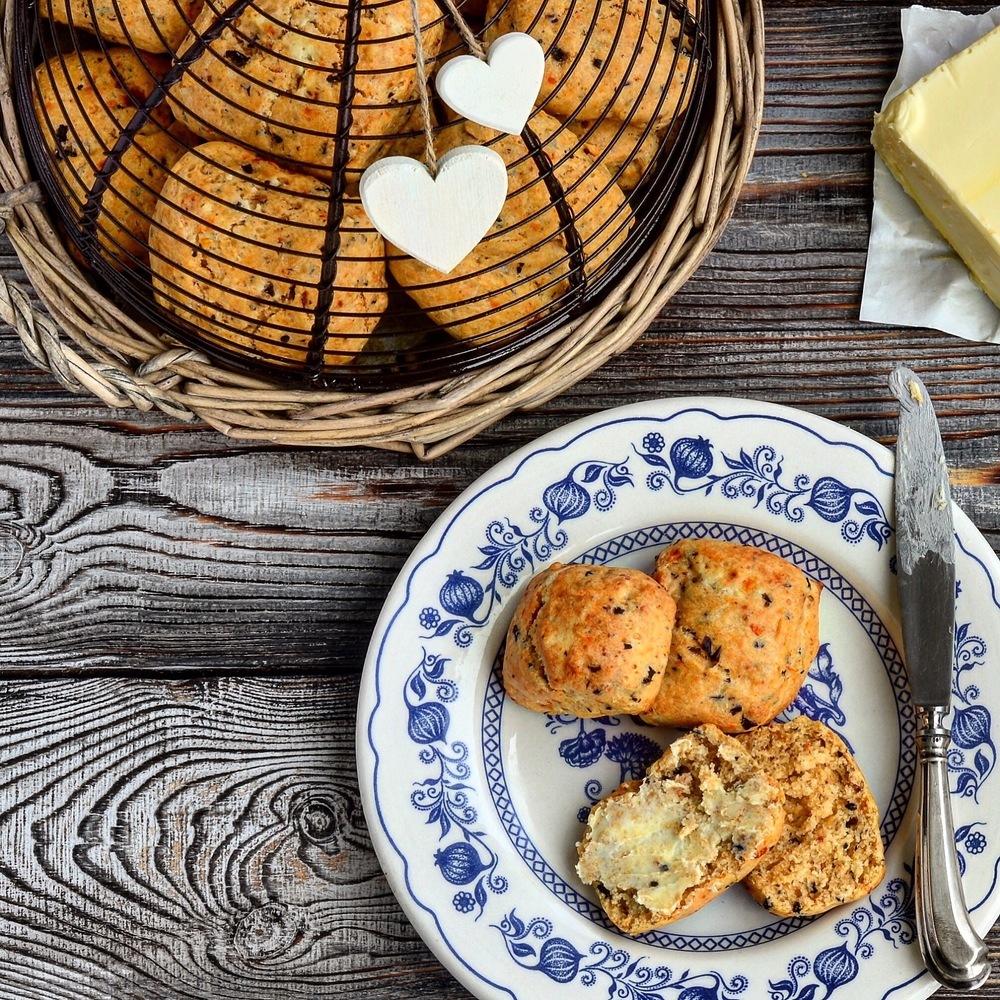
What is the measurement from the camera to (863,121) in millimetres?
1479

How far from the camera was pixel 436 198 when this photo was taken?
38.3 inches

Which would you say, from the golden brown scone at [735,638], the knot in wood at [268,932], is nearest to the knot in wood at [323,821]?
the knot in wood at [268,932]

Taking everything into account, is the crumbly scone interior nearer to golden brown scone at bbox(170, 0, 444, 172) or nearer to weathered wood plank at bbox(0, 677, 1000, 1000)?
weathered wood plank at bbox(0, 677, 1000, 1000)

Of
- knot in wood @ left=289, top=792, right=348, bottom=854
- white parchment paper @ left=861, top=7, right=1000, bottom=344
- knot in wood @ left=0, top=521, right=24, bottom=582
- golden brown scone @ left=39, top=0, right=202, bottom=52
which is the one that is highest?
golden brown scone @ left=39, top=0, right=202, bottom=52

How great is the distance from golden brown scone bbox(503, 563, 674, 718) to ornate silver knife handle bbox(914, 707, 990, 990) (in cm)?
37

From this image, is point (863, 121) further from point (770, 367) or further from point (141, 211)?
point (141, 211)

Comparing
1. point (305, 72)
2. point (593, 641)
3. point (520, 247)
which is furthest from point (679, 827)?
point (305, 72)

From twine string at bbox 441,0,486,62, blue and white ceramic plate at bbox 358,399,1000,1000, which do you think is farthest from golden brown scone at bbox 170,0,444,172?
blue and white ceramic plate at bbox 358,399,1000,1000

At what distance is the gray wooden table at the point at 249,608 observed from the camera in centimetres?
141

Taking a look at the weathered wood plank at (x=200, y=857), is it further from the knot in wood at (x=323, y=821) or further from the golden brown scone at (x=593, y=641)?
the golden brown scone at (x=593, y=641)

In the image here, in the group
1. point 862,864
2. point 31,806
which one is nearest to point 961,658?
point 862,864

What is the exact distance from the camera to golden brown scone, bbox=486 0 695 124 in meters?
1.13

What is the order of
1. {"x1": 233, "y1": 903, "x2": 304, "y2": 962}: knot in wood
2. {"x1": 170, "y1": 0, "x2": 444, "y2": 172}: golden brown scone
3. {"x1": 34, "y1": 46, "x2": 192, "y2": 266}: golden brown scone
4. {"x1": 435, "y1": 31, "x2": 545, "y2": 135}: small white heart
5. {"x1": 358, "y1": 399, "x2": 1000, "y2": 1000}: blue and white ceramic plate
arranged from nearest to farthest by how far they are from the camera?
{"x1": 435, "y1": 31, "x2": 545, "y2": 135}: small white heart
{"x1": 170, "y1": 0, "x2": 444, "y2": 172}: golden brown scone
{"x1": 34, "y1": 46, "x2": 192, "y2": 266}: golden brown scone
{"x1": 358, "y1": 399, "x2": 1000, "y2": 1000}: blue and white ceramic plate
{"x1": 233, "y1": 903, "x2": 304, "y2": 962}: knot in wood

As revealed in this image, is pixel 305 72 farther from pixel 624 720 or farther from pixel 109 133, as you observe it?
pixel 624 720
